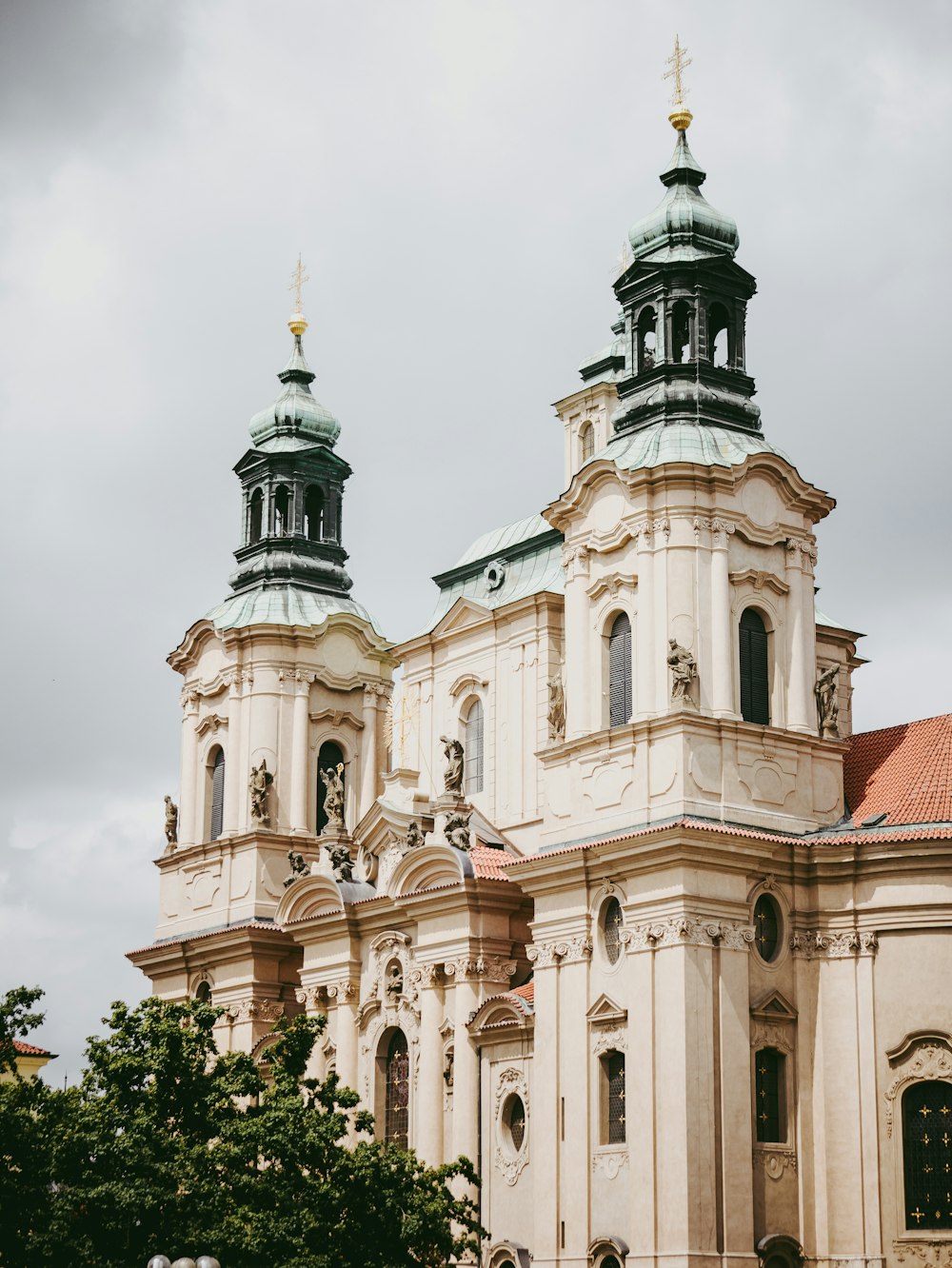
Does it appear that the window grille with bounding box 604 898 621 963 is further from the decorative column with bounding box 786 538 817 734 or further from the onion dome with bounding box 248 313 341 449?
the onion dome with bounding box 248 313 341 449

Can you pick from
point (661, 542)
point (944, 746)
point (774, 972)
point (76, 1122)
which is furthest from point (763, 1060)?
point (76, 1122)

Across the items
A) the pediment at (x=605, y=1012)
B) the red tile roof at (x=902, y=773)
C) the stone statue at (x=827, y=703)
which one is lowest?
the pediment at (x=605, y=1012)

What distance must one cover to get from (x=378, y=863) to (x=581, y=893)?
28.7 ft

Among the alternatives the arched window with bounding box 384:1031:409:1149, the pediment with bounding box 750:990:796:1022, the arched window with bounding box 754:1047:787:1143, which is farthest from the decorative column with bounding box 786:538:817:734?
the arched window with bounding box 384:1031:409:1149

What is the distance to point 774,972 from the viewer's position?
130ft

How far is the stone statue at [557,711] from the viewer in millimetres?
43594

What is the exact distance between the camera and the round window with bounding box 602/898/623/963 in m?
40.1

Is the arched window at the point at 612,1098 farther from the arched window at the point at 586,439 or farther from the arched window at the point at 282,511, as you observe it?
the arched window at the point at 282,511

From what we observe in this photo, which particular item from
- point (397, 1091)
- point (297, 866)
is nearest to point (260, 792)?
point (297, 866)

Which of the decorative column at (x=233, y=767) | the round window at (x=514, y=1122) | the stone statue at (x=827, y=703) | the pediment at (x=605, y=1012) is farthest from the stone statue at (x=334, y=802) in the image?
the stone statue at (x=827, y=703)

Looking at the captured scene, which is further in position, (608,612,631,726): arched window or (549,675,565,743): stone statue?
(549,675,565,743): stone statue

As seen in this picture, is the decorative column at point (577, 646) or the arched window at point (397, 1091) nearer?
the decorative column at point (577, 646)

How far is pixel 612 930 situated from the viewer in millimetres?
40312

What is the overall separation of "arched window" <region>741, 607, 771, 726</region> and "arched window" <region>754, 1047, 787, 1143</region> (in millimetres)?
6427
